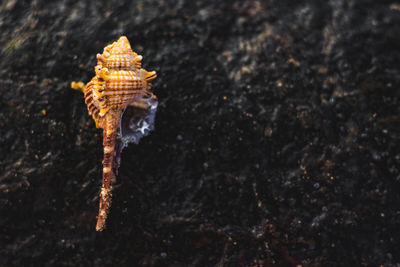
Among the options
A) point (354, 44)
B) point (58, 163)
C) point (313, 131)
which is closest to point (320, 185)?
point (313, 131)

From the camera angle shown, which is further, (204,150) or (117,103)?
(204,150)

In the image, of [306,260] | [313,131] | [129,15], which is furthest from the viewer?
[129,15]

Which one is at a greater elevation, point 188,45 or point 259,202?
point 188,45

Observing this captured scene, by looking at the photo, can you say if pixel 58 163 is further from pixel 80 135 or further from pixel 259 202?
pixel 259 202

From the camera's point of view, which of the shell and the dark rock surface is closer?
the shell
